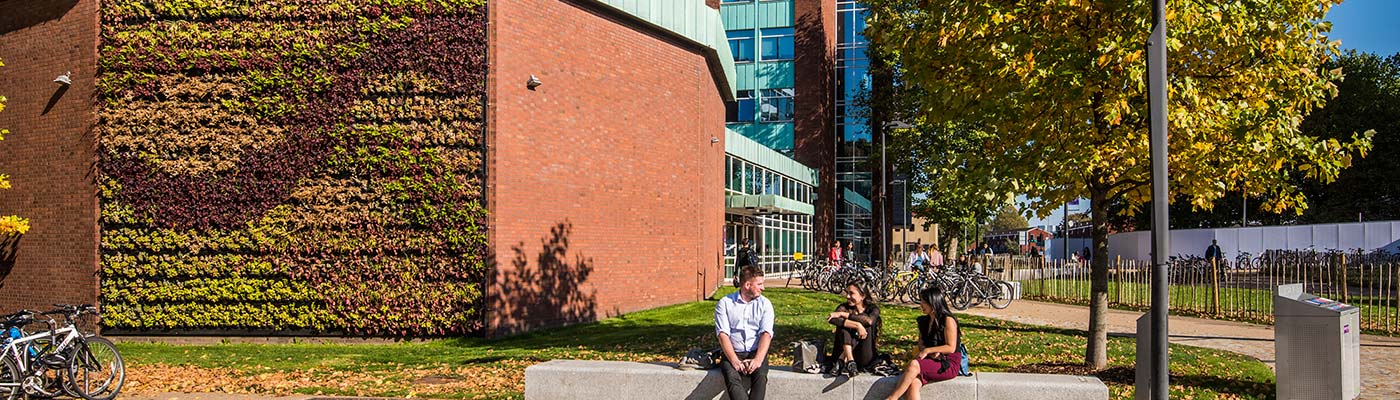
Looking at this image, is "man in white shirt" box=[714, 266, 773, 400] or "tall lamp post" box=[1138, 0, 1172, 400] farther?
"man in white shirt" box=[714, 266, 773, 400]

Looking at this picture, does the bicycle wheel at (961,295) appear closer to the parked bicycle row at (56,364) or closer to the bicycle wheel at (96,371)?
the bicycle wheel at (96,371)

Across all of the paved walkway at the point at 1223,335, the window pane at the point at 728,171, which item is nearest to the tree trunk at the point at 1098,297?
the paved walkway at the point at 1223,335

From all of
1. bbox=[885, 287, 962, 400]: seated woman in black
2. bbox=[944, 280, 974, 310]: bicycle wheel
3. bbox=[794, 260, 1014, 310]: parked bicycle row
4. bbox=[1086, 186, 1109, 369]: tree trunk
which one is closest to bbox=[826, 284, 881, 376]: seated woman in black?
bbox=[885, 287, 962, 400]: seated woman in black

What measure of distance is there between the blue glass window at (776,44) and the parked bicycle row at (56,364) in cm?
3798

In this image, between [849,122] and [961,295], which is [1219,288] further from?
[849,122]

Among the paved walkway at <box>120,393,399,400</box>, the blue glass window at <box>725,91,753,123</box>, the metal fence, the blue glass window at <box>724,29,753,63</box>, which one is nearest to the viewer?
the paved walkway at <box>120,393,399,400</box>

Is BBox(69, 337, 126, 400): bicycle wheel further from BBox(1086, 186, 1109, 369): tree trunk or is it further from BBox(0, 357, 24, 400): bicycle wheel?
BBox(1086, 186, 1109, 369): tree trunk

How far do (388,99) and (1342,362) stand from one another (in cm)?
1339

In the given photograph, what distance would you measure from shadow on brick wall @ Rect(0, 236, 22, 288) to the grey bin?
62.3 ft

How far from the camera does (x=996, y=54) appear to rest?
9.85 metres

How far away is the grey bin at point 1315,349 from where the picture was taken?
26.8 feet

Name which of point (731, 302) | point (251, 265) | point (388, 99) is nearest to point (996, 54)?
point (731, 302)

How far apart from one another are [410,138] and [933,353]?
10.4 meters

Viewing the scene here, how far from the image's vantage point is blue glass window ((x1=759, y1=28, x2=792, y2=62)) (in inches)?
1799
